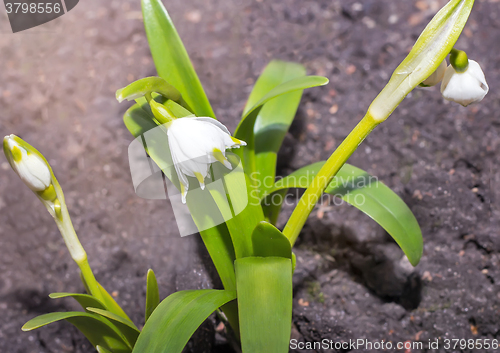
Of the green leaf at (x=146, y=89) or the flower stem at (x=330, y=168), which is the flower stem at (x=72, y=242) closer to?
the green leaf at (x=146, y=89)

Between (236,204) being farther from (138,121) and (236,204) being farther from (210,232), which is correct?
(138,121)

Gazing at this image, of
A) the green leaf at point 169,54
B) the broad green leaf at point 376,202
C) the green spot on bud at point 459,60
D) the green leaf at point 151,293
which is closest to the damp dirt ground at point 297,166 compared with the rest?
the green leaf at point 151,293

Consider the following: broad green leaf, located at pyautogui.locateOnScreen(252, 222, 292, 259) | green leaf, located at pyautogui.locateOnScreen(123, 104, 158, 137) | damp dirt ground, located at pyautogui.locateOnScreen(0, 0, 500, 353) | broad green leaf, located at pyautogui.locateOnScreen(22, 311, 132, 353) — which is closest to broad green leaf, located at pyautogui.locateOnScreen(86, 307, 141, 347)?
broad green leaf, located at pyautogui.locateOnScreen(22, 311, 132, 353)

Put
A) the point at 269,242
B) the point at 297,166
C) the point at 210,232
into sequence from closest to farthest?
the point at 269,242 → the point at 210,232 → the point at 297,166

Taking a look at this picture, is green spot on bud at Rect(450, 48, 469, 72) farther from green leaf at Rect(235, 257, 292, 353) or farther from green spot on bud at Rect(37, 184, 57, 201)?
green spot on bud at Rect(37, 184, 57, 201)

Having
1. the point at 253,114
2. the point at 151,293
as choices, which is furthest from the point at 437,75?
the point at 151,293

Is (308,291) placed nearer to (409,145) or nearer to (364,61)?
(409,145)
